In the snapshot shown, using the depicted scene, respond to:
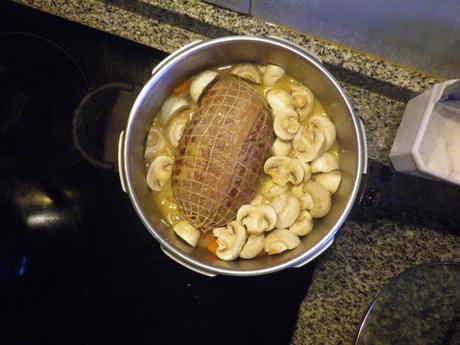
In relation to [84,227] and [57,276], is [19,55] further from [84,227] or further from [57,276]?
[57,276]

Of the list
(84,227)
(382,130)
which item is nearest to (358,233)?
(382,130)

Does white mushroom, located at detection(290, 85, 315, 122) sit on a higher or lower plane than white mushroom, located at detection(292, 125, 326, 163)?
higher

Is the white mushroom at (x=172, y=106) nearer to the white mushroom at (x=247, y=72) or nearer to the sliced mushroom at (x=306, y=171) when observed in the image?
the white mushroom at (x=247, y=72)

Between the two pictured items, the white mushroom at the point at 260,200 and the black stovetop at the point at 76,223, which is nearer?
the white mushroom at the point at 260,200

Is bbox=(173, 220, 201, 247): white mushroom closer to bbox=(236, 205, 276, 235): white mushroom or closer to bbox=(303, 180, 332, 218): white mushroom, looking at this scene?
bbox=(236, 205, 276, 235): white mushroom

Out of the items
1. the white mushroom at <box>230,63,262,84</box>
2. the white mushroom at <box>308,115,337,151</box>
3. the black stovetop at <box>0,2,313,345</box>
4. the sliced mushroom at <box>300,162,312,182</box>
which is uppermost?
the white mushroom at <box>230,63,262,84</box>

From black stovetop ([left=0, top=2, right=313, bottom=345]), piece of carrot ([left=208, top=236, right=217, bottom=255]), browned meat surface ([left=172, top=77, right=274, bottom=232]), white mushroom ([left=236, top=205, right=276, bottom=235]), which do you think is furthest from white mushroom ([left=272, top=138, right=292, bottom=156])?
black stovetop ([left=0, top=2, right=313, bottom=345])

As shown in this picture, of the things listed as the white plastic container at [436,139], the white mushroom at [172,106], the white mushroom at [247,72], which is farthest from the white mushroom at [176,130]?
the white plastic container at [436,139]
